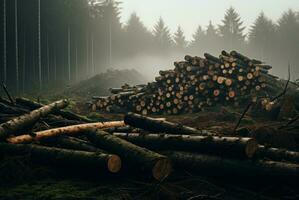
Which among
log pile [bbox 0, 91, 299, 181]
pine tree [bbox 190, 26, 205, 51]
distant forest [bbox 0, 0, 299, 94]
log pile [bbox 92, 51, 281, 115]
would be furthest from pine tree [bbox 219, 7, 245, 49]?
log pile [bbox 0, 91, 299, 181]

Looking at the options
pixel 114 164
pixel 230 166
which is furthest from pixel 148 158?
pixel 230 166

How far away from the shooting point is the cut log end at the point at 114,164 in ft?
17.3

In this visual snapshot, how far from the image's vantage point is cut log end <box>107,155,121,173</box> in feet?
17.3

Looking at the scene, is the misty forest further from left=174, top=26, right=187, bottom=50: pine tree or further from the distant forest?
left=174, top=26, right=187, bottom=50: pine tree

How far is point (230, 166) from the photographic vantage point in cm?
520

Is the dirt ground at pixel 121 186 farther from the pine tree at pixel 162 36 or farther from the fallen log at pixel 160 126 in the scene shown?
the pine tree at pixel 162 36

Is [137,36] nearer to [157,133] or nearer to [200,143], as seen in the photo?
[157,133]

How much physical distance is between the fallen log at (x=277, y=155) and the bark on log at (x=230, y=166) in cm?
32

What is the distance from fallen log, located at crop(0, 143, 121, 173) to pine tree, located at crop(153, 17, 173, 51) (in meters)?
68.8

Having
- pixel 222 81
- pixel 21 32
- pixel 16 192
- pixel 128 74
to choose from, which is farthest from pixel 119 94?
pixel 21 32

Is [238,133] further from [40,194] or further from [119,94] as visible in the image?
[119,94]

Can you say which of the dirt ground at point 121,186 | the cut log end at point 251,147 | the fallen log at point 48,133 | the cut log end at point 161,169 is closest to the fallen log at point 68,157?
the dirt ground at point 121,186

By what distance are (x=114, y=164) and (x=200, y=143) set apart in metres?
1.45

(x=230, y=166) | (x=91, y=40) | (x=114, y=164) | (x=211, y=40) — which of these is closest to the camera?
(x=230, y=166)
